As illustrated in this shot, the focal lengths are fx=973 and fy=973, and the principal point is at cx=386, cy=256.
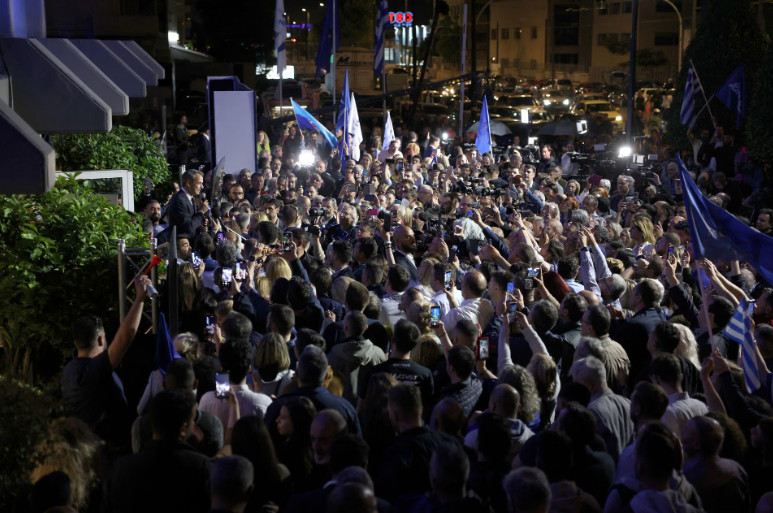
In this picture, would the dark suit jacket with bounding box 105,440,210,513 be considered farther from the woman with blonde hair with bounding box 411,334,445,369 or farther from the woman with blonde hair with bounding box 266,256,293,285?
the woman with blonde hair with bounding box 266,256,293,285

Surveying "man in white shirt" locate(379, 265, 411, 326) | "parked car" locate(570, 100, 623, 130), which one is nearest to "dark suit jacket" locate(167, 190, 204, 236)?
"man in white shirt" locate(379, 265, 411, 326)

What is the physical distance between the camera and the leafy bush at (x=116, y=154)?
48.7ft

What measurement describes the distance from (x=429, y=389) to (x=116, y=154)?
10.3m

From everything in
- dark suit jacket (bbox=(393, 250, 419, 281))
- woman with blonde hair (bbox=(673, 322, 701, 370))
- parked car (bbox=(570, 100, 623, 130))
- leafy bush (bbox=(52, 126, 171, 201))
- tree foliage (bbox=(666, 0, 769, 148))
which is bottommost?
parked car (bbox=(570, 100, 623, 130))

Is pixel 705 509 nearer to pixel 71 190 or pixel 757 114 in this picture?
pixel 71 190

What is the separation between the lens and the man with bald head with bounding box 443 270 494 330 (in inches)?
330

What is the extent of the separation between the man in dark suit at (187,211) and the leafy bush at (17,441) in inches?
285

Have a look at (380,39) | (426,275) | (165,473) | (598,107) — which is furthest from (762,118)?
(598,107)

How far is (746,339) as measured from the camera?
709 cm

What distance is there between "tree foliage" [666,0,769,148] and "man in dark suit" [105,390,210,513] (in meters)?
21.7

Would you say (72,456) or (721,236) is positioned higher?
(721,236)

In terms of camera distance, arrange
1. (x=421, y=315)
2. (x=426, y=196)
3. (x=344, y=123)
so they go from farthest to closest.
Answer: (x=344, y=123), (x=426, y=196), (x=421, y=315)

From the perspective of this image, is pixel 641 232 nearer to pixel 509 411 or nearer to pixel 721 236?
pixel 721 236

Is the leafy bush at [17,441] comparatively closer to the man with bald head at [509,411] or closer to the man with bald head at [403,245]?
the man with bald head at [509,411]
